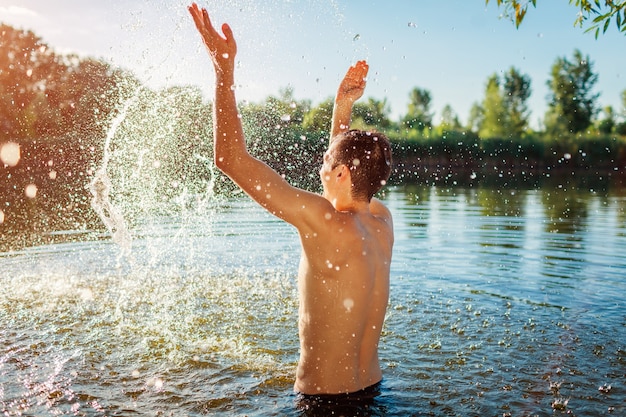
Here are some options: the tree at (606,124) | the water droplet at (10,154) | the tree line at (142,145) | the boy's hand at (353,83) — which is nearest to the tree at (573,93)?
the tree at (606,124)

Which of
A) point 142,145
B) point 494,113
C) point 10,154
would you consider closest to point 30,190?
point 142,145

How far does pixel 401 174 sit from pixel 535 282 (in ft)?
117

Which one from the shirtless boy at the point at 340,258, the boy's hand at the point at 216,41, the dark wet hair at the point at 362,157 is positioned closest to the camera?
the boy's hand at the point at 216,41

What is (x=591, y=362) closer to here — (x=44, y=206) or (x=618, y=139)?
(x=44, y=206)

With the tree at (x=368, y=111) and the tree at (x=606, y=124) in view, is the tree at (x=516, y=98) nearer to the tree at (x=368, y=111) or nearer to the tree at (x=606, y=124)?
the tree at (x=606, y=124)

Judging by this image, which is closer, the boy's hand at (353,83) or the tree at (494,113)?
the boy's hand at (353,83)

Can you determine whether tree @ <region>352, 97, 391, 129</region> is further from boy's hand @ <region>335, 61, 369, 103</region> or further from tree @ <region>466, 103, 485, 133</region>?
tree @ <region>466, 103, 485, 133</region>

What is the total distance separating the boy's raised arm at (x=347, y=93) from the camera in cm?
448

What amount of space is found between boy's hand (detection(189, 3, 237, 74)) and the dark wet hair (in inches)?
32.4

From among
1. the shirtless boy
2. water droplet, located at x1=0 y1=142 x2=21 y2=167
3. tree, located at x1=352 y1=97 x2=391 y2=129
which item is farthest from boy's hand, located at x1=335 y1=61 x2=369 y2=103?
water droplet, located at x1=0 y1=142 x2=21 y2=167

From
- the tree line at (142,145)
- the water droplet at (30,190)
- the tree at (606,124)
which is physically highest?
the tree at (606,124)

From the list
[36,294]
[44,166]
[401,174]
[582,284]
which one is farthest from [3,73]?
→ [582,284]

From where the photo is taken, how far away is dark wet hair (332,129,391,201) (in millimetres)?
3273

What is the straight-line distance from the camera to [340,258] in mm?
3221
